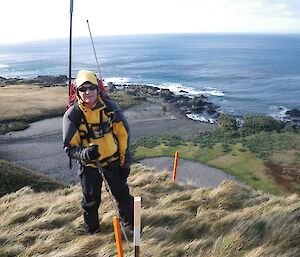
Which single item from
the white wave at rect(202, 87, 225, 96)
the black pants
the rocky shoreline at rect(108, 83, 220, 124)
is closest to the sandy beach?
the rocky shoreline at rect(108, 83, 220, 124)

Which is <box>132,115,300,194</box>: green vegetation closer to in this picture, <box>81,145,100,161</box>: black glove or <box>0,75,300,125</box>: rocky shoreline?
<box>0,75,300,125</box>: rocky shoreline

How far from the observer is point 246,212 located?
693cm

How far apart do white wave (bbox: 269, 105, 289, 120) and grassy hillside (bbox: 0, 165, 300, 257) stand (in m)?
42.3

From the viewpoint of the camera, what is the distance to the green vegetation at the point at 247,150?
25984 millimetres

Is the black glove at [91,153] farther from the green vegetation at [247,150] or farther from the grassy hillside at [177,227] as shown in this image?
the green vegetation at [247,150]

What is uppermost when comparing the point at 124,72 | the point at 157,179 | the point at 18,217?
the point at 18,217

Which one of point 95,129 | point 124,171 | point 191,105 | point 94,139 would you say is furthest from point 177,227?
point 191,105

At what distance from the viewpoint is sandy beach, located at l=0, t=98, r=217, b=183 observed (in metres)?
27.7

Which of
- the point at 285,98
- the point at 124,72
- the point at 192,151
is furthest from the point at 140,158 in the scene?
the point at 124,72

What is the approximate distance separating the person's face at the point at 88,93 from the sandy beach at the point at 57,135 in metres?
19.4

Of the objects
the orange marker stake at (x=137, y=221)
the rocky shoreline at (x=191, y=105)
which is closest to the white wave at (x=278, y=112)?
the rocky shoreline at (x=191, y=105)

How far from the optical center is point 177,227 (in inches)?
248

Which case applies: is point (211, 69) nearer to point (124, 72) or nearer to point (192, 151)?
point (124, 72)

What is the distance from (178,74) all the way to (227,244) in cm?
→ 8877
